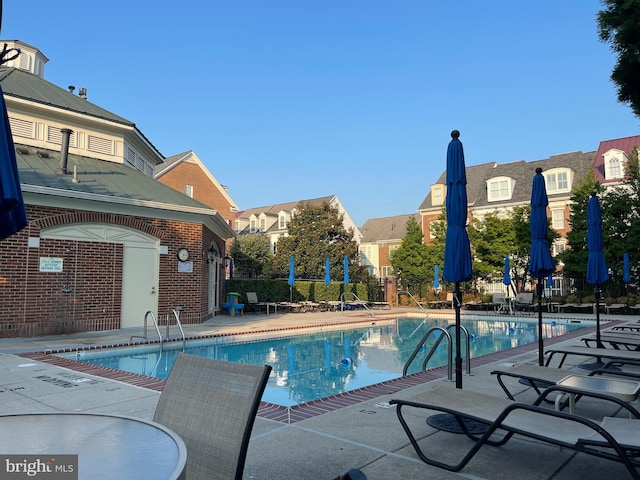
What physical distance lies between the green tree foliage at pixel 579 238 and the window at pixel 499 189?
9048 mm

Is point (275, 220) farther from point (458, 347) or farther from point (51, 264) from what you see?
point (458, 347)

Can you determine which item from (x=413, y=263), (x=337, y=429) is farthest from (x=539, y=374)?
(x=413, y=263)

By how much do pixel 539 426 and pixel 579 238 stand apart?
23.1m

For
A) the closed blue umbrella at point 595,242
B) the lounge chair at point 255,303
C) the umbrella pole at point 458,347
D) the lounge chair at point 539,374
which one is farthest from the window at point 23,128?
the closed blue umbrella at point 595,242

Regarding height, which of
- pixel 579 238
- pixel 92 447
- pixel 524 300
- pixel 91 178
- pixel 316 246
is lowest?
pixel 524 300

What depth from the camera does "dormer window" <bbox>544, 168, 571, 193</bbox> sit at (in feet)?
101

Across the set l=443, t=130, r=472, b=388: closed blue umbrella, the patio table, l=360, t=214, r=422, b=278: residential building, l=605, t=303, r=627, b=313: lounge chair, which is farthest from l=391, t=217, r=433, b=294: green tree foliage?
the patio table

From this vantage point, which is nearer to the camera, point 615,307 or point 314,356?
point 314,356

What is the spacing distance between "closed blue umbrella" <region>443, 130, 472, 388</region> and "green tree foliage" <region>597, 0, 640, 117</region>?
3858 millimetres

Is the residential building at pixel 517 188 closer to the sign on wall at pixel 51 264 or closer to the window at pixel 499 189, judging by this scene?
the window at pixel 499 189

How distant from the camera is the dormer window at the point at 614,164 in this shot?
28594 mm

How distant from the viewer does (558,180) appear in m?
31.3

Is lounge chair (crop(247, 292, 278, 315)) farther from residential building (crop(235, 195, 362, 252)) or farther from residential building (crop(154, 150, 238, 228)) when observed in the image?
residential building (crop(235, 195, 362, 252))

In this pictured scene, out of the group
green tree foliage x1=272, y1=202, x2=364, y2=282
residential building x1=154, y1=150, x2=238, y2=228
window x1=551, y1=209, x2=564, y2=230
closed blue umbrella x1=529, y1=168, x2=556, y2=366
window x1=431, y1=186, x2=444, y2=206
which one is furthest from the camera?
window x1=431, y1=186, x2=444, y2=206
